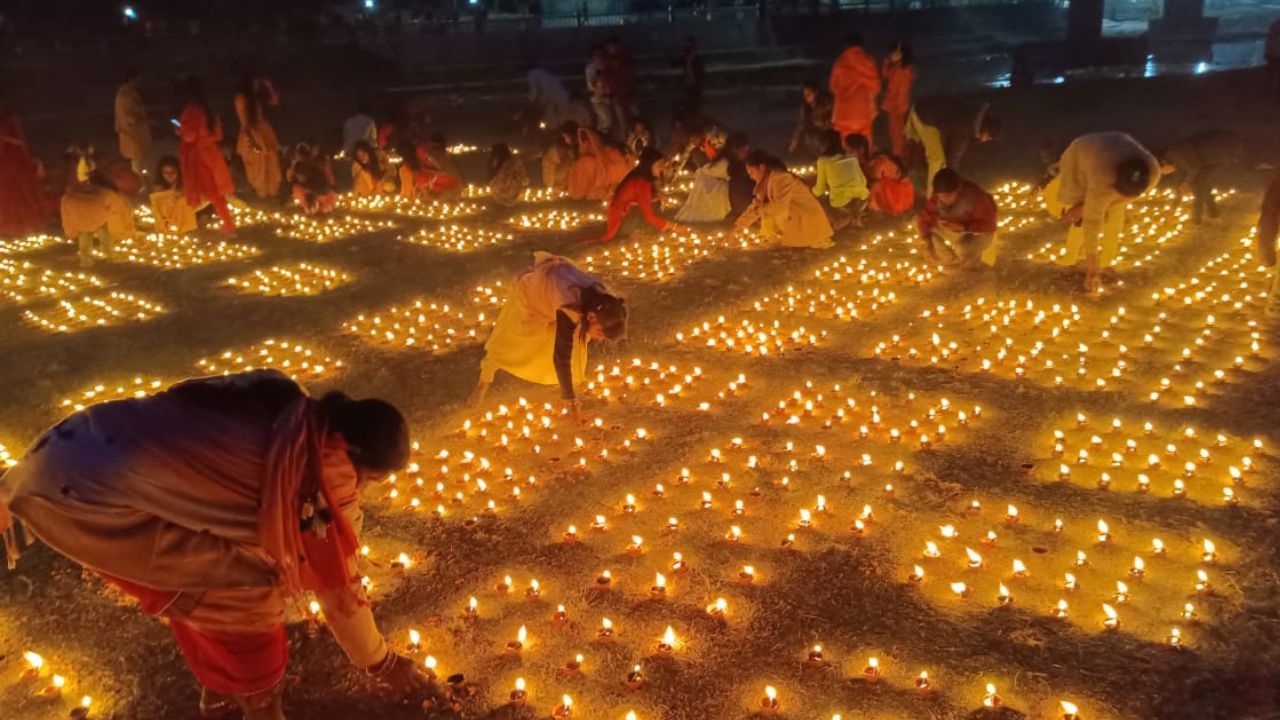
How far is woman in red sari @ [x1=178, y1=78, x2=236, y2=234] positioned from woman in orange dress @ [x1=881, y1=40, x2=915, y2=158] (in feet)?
27.3

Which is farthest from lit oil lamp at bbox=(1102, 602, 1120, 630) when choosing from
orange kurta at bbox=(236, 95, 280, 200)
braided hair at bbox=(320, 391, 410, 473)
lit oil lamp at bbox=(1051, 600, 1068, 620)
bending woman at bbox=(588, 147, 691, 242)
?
orange kurta at bbox=(236, 95, 280, 200)

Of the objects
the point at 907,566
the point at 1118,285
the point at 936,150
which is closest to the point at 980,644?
the point at 907,566

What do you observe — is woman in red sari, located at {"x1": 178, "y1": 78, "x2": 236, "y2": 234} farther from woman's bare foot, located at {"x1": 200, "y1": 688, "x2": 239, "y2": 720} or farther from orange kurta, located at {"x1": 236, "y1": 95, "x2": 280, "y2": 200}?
woman's bare foot, located at {"x1": 200, "y1": 688, "x2": 239, "y2": 720}

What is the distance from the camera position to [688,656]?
387cm

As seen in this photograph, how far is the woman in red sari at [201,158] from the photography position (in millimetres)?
10922

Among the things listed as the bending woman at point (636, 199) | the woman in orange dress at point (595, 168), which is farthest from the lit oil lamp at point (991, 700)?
the woman in orange dress at point (595, 168)

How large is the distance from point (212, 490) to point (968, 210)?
7310mm

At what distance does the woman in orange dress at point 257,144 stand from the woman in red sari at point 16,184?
2.42 m

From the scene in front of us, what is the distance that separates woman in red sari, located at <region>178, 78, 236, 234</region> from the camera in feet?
35.8

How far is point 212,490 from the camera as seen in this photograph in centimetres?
264

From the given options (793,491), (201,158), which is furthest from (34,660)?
(201,158)

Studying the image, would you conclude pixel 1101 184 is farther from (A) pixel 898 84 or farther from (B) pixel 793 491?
(A) pixel 898 84

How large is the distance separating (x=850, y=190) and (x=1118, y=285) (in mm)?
3053

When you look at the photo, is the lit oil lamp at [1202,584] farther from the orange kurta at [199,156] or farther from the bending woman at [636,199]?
the orange kurta at [199,156]
